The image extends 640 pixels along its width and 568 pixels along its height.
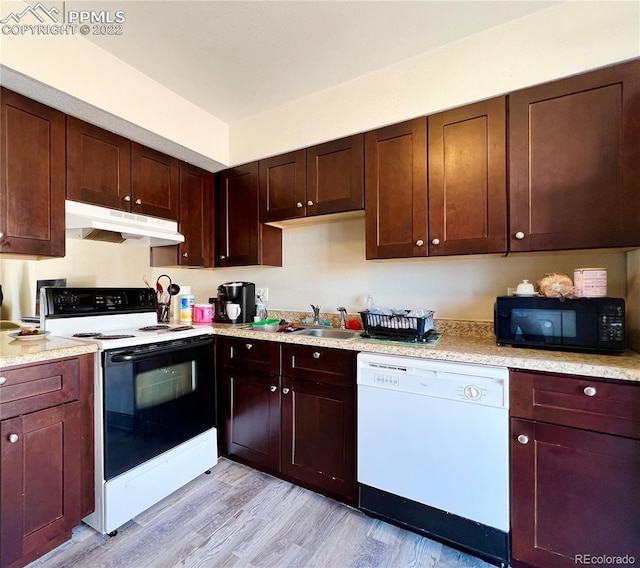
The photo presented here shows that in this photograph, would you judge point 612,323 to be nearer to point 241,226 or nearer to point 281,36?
point 281,36

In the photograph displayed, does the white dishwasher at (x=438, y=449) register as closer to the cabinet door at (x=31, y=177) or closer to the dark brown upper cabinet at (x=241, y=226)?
the dark brown upper cabinet at (x=241, y=226)

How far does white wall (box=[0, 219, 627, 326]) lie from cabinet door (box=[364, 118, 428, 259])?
1.01ft

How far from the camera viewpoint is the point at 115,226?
5.71 feet

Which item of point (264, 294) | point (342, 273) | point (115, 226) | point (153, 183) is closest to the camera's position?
point (115, 226)

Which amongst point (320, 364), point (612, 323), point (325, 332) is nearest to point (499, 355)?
point (612, 323)

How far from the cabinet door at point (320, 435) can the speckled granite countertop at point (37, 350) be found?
1034mm

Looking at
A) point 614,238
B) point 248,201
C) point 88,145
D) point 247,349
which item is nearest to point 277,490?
point 247,349

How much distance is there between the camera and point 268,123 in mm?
2152

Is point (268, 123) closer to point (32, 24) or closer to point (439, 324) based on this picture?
point (32, 24)

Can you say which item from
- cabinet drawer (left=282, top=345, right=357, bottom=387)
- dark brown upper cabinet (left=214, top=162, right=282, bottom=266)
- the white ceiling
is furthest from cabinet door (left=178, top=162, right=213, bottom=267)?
cabinet drawer (left=282, top=345, right=357, bottom=387)

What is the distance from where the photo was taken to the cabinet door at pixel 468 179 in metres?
1.47

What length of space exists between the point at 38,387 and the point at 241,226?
4.88 feet

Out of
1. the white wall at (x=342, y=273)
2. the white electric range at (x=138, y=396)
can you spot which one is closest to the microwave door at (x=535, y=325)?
the white wall at (x=342, y=273)

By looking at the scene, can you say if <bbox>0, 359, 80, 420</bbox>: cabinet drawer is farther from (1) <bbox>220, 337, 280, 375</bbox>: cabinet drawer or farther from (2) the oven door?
(1) <bbox>220, 337, 280, 375</bbox>: cabinet drawer
